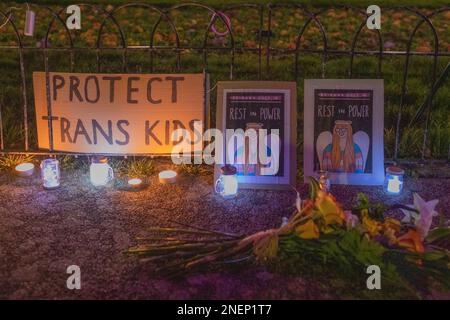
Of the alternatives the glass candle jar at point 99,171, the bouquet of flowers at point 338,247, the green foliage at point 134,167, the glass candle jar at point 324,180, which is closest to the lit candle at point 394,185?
the glass candle jar at point 324,180

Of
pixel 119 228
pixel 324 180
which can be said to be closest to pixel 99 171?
pixel 119 228

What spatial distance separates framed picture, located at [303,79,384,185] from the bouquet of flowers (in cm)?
112

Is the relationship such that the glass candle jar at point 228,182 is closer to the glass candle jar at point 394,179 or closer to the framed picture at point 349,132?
the framed picture at point 349,132

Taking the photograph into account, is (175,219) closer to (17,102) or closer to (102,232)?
(102,232)

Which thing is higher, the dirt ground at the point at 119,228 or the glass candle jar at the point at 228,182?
the glass candle jar at the point at 228,182

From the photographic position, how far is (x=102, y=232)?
4.07m

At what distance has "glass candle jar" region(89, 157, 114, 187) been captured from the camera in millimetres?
4895

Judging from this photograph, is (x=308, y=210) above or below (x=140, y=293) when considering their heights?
above

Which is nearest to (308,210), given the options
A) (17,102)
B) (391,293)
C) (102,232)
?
(391,293)

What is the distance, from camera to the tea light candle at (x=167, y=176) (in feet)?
16.4

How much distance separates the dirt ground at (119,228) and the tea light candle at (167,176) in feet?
0.22

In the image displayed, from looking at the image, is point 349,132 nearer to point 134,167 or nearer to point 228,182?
point 228,182

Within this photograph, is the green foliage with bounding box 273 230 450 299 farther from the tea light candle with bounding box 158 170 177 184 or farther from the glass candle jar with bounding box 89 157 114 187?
the glass candle jar with bounding box 89 157 114 187
